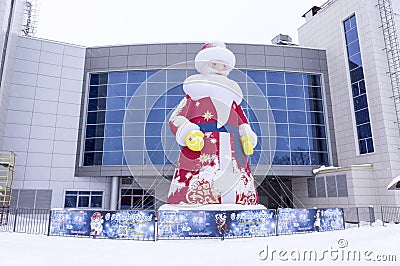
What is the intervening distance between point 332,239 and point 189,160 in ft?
17.5

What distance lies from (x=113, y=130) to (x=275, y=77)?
13786 millimetres

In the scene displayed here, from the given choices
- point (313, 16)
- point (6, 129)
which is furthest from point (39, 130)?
point (313, 16)

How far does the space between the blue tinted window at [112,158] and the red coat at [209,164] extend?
11.9 metres

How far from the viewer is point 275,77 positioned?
78.1 feet

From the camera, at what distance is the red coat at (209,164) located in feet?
32.8

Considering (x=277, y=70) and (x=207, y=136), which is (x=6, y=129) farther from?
(x=277, y=70)

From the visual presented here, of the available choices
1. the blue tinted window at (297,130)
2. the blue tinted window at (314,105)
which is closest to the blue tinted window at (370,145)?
the blue tinted window at (297,130)

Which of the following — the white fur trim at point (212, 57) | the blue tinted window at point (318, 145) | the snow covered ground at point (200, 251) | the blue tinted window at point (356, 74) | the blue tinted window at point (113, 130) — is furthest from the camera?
the blue tinted window at point (318, 145)

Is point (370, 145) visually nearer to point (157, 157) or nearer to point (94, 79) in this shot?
point (157, 157)

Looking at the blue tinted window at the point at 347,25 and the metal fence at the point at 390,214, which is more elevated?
the blue tinted window at the point at 347,25

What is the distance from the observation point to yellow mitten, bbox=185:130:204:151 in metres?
10.1

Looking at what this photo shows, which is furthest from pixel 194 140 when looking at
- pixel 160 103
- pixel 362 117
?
pixel 362 117

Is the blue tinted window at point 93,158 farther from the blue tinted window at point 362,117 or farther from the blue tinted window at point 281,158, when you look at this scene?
the blue tinted window at point 362,117

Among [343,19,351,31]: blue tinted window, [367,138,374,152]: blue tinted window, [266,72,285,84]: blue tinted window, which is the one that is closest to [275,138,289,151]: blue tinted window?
[266,72,285,84]: blue tinted window
